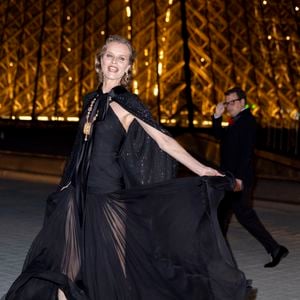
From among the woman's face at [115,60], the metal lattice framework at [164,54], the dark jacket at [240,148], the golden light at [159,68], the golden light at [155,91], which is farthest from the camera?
the golden light at [159,68]

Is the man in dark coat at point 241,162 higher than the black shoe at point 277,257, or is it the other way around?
the man in dark coat at point 241,162

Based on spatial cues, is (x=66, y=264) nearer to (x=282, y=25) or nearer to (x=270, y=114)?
(x=270, y=114)

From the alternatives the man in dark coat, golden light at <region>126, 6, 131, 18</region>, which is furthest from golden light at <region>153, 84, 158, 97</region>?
the man in dark coat

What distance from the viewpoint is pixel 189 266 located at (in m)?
4.88

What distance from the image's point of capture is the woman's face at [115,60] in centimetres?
482

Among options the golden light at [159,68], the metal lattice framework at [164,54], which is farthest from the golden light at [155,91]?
the golden light at [159,68]

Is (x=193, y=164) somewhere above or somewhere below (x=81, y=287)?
above

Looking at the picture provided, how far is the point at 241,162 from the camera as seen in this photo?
7309 millimetres

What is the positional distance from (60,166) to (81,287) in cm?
1029

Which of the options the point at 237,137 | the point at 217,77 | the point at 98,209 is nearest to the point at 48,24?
the point at 217,77

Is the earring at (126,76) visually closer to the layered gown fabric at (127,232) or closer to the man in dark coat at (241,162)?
the layered gown fabric at (127,232)

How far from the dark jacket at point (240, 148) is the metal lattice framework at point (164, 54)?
16540mm

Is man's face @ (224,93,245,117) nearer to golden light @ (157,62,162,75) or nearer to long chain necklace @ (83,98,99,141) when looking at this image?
long chain necklace @ (83,98,99,141)

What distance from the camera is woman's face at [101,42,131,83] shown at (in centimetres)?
482
